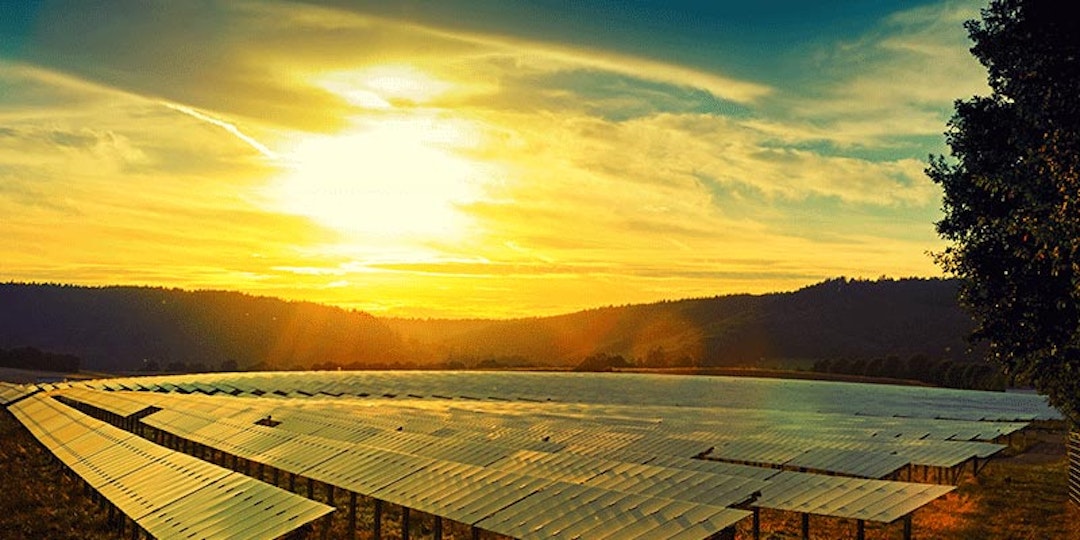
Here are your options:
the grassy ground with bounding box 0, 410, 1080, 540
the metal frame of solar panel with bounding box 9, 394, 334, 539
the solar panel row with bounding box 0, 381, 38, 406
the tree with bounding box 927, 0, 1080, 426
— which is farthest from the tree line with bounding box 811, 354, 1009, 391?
the solar panel row with bounding box 0, 381, 38, 406

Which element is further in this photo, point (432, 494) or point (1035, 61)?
point (432, 494)

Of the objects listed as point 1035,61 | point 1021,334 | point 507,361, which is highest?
point 1035,61

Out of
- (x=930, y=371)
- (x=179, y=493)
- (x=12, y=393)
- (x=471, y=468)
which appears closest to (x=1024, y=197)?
(x=471, y=468)

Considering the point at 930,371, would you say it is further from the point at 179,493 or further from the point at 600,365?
the point at 179,493

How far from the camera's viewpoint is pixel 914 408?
5847 centimetres

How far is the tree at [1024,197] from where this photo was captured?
17.7 m

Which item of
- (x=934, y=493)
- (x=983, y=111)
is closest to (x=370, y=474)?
(x=934, y=493)

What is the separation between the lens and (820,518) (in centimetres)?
3328

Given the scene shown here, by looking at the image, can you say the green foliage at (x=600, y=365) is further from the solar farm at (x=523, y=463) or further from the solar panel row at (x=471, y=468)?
the solar panel row at (x=471, y=468)

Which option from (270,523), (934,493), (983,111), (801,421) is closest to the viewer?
(270,523)

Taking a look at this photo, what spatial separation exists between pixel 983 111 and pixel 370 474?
18272mm

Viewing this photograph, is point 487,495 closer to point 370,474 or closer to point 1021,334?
point 370,474

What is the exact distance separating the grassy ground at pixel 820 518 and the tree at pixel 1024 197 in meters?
8.79

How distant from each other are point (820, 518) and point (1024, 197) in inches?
664
